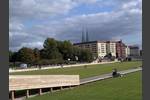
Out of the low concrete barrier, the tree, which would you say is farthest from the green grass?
the tree

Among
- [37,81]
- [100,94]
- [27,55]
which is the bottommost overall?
[100,94]

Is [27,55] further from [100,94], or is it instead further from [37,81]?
[100,94]

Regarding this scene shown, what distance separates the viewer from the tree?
10569 centimetres

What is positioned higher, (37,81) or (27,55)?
(27,55)

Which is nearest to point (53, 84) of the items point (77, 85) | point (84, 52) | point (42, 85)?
point (42, 85)

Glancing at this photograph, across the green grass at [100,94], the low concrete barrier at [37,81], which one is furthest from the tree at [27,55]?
the green grass at [100,94]

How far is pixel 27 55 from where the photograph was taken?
105625 mm

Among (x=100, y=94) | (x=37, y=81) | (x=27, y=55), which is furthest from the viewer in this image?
(x=27, y=55)

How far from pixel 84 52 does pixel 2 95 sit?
129m

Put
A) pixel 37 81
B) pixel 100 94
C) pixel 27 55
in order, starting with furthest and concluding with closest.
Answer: pixel 27 55, pixel 37 81, pixel 100 94

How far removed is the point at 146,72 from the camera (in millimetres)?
2363

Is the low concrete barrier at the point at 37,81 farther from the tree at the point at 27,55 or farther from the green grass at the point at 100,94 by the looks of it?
the tree at the point at 27,55

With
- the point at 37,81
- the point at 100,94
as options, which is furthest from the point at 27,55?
the point at 100,94

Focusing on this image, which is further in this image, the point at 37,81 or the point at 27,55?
the point at 27,55
